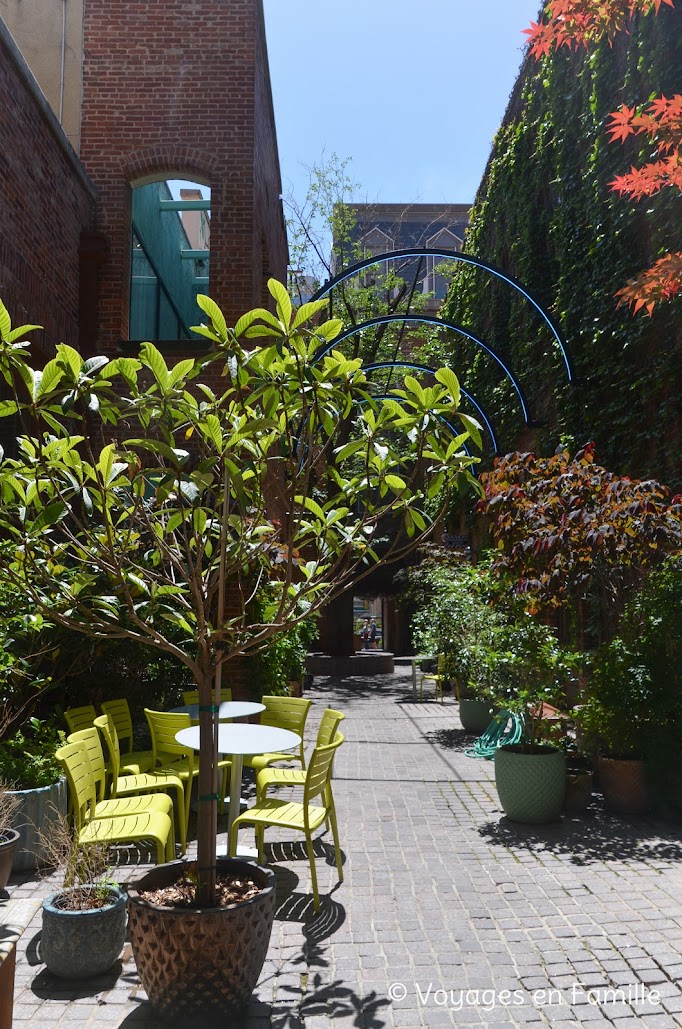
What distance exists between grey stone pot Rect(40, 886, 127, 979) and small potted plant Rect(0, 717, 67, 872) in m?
1.46

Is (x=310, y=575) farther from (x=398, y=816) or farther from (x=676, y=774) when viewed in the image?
(x=676, y=774)

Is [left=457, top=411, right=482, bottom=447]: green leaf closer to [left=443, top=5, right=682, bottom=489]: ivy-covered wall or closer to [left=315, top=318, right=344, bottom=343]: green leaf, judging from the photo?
[left=315, top=318, right=344, bottom=343]: green leaf

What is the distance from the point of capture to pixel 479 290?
55.0ft

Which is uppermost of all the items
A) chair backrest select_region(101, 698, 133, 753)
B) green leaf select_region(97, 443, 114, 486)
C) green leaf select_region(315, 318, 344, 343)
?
green leaf select_region(315, 318, 344, 343)

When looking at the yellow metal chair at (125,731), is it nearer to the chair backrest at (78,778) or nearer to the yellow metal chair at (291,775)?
the yellow metal chair at (291,775)

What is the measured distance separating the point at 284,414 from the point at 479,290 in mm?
14217

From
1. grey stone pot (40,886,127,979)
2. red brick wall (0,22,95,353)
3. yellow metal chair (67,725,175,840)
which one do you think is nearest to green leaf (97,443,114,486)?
grey stone pot (40,886,127,979)

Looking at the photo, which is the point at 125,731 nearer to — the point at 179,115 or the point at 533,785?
the point at 533,785

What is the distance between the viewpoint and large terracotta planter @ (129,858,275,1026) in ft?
11.2

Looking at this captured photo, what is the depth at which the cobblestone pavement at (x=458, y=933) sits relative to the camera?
12.0ft

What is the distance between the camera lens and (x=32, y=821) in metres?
5.49

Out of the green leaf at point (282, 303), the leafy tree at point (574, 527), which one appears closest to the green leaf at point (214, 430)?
the green leaf at point (282, 303)

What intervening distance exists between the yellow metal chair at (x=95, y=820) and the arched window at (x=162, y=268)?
7.67 meters

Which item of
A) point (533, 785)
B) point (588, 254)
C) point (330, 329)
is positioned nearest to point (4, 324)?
point (330, 329)
